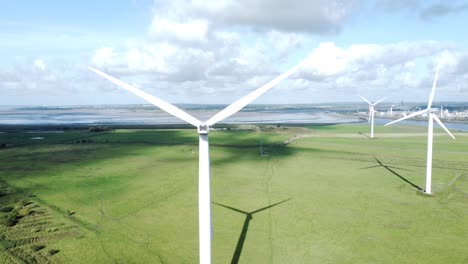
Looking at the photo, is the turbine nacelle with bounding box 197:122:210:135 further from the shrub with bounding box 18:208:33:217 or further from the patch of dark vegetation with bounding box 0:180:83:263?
the shrub with bounding box 18:208:33:217

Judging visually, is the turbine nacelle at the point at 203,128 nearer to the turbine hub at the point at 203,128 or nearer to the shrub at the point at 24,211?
the turbine hub at the point at 203,128

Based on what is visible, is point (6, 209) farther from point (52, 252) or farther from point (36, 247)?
point (52, 252)

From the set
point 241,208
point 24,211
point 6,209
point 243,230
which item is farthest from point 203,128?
point 6,209

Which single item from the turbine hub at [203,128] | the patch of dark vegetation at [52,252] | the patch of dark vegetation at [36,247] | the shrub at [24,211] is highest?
the turbine hub at [203,128]

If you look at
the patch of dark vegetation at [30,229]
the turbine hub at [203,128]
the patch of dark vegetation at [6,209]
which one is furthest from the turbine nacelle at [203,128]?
the patch of dark vegetation at [6,209]

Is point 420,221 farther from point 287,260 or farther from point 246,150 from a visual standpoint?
point 246,150

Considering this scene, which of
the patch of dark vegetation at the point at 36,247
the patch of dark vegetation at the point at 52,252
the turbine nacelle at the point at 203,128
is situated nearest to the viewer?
the turbine nacelle at the point at 203,128

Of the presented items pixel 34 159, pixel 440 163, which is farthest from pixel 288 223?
pixel 34 159

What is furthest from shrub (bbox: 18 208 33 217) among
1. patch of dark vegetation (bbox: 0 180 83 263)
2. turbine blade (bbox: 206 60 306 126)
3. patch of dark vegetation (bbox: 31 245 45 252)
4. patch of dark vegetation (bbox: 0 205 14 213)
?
turbine blade (bbox: 206 60 306 126)
